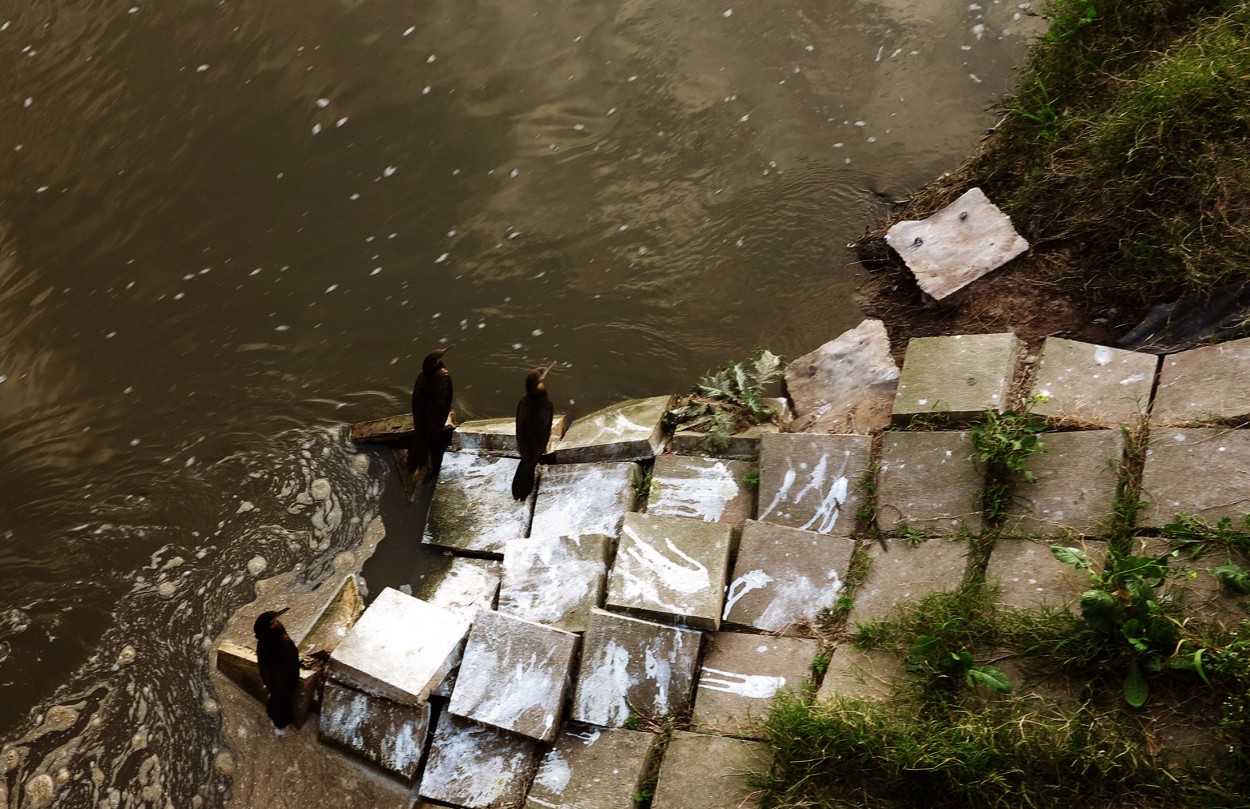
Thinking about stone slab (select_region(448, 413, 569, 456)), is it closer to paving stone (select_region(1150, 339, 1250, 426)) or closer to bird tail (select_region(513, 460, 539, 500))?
bird tail (select_region(513, 460, 539, 500))

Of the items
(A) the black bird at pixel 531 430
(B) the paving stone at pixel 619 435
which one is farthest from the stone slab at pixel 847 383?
(A) the black bird at pixel 531 430

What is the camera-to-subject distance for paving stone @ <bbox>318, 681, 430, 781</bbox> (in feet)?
13.6

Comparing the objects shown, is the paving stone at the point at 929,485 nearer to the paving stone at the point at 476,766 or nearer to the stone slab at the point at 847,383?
the stone slab at the point at 847,383

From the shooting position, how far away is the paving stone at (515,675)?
13.0 feet

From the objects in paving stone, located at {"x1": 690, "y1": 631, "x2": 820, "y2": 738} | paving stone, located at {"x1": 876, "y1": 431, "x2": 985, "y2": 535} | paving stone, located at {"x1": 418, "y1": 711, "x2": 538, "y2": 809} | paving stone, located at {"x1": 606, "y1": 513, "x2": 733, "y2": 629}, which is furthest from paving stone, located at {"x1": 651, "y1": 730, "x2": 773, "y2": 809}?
paving stone, located at {"x1": 876, "y1": 431, "x2": 985, "y2": 535}

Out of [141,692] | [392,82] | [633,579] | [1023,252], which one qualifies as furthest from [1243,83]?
[141,692]

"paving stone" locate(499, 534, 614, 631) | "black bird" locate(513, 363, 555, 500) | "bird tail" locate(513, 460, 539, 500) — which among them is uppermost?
"black bird" locate(513, 363, 555, 500)

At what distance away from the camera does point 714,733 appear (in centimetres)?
373

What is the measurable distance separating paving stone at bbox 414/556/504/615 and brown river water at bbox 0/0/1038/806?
0.85 feet

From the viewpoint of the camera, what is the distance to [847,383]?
4875 mm

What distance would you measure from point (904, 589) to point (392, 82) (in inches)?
207

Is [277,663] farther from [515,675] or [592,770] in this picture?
[592,770]

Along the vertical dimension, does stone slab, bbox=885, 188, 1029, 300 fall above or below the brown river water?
below

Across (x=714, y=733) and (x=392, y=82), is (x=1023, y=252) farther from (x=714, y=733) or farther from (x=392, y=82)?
(x=392, y=82)
